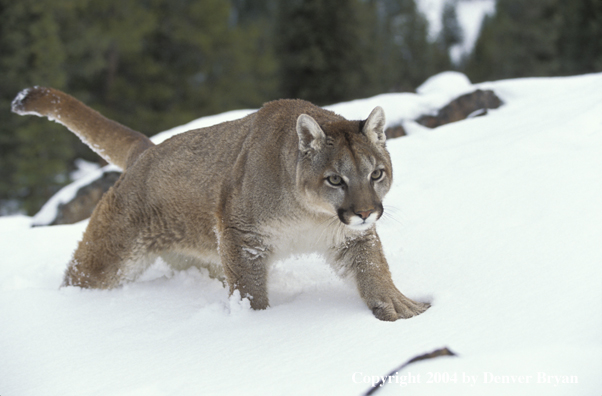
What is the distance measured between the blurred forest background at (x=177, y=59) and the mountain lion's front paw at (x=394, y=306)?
16.3 metres

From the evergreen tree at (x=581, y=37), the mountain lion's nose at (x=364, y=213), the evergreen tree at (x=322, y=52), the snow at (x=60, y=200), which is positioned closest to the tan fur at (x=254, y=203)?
the mountain lion's nose at (x=364, y=213)

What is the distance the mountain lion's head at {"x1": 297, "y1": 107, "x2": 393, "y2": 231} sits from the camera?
136 inches

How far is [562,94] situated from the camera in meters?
7.69

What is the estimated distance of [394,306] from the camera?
3654 mm

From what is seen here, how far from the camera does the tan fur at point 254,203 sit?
366cm

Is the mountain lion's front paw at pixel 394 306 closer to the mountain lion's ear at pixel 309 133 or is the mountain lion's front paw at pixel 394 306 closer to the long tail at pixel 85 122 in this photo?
the mountain lion's ear at pixel 309 133

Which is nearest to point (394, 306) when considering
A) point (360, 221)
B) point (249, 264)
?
point (360, 221)

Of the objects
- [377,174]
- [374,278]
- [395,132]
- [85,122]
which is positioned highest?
[85,122]

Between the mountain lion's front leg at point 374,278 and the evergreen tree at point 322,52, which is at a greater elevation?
the mountain lion's front leg at point 374,278

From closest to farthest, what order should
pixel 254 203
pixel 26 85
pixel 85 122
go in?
pixel 254 203 < pixel 85 122 < pixel 26 85

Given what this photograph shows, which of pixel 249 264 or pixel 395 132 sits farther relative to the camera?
pixel 395 132

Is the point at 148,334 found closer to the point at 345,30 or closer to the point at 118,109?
the point at 118,109

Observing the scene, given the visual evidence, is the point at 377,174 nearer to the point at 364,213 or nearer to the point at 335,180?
the point at 335,180

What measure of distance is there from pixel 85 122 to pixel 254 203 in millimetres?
2498
